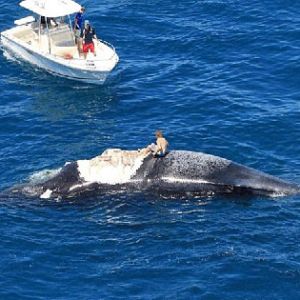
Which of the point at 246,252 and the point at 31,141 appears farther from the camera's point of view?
the point at 31,141

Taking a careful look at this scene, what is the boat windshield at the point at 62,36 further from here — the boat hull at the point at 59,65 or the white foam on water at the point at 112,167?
the white foam on water at the point at 112,167

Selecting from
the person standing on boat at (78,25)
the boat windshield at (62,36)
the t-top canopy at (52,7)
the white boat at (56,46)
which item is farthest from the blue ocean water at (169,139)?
the t-top canopy at (52,7)

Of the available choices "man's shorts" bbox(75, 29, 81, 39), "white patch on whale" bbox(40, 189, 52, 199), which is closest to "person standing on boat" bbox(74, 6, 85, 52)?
"man's shorts" bbox(75, 29, 81, 39)

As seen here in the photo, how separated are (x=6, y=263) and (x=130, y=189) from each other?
26.1 ft

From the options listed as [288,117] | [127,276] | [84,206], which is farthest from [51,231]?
[288,117]

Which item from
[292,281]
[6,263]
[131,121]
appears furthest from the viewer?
[131,121]

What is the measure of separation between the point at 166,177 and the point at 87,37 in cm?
1952

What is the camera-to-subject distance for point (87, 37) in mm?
60625

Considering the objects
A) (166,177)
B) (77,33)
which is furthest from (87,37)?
(166,177)

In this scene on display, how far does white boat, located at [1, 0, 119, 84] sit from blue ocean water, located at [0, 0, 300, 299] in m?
0.94

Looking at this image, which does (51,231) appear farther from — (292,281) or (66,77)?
(66,77)

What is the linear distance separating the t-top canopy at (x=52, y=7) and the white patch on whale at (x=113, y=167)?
19672 mm

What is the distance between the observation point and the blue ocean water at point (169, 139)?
38438 millimetres

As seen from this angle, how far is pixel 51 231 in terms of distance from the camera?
42500mm
